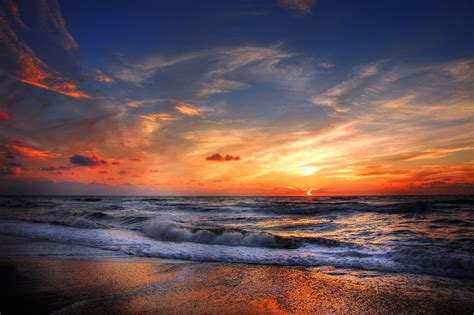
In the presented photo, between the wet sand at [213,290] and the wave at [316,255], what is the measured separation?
715 millimetres

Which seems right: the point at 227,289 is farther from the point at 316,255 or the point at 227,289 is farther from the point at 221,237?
the point at 221,237

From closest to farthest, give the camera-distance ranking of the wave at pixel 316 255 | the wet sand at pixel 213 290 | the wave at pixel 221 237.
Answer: the wet sand at pixel 213 290 → the wave at pixel 316 255 → the wave at pixel 221 237

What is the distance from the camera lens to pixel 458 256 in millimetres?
8070

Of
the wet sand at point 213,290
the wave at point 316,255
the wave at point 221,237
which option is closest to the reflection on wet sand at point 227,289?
the wet sand at point 213,290

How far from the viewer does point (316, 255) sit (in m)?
8.83

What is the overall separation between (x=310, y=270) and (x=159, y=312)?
421 centimetres

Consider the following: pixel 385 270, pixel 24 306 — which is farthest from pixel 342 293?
pixel 24 306

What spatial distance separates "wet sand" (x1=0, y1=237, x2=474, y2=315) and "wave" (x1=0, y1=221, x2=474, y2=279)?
28.1 inches

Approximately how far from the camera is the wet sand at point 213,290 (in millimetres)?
4617

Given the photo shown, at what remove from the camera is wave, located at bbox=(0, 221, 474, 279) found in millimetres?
7504

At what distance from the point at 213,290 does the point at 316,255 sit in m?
4.42

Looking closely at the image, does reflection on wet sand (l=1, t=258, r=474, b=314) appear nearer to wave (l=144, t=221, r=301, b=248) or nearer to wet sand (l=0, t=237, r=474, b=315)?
wet sand (l=0, t=237, r=474, b=315)

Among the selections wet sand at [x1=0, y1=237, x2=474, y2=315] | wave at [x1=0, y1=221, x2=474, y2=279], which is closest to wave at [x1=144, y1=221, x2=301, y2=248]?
wave at [x1=0, y1=221, x2=474, y2=279]

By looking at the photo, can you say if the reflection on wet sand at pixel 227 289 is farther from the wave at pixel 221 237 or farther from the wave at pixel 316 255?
the wave at pixel 221 237
